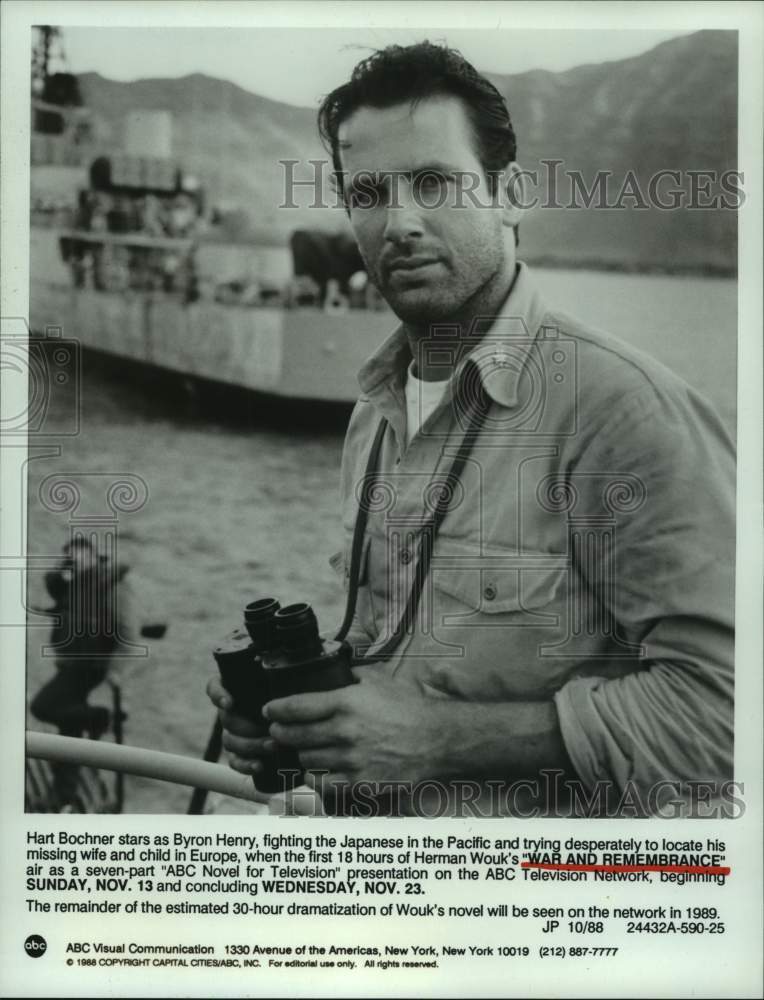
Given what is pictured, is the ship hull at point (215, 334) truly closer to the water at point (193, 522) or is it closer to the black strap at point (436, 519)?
the water at point (193, 522)

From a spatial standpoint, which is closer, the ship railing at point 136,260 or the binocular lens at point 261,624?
the binocular lens at point 261,624

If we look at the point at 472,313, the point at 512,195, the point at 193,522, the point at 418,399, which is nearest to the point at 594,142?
the point at 512,195

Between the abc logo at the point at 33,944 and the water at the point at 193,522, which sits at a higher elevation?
the water at the point at 193,522

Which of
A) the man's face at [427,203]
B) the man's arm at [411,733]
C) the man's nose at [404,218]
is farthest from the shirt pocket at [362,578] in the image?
the man's nose at [404,218]

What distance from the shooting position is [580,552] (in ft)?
9.14

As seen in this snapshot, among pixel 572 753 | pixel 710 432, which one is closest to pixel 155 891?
pixel 572 753

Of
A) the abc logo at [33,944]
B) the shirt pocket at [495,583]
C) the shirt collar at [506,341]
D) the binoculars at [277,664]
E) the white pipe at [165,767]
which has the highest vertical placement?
the shirt collar at [506,341]

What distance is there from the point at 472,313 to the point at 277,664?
0.95m

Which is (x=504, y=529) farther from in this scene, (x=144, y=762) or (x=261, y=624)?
(x=144, y=762)

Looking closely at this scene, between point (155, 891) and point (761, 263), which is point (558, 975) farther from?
point (761, 263)

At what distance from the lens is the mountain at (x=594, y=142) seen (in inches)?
113

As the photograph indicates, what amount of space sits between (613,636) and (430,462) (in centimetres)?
60

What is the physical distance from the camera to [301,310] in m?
2.97

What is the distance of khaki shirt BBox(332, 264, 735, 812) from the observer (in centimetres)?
276
